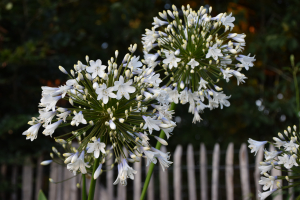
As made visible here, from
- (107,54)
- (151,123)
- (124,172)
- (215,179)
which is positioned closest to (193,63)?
(151,123)

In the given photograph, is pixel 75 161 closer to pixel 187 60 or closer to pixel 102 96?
pixel 102 96

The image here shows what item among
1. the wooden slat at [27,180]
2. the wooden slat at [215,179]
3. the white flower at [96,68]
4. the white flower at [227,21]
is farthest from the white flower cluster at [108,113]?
the wooden slat at [27,180]

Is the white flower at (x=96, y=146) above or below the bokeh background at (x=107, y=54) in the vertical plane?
below

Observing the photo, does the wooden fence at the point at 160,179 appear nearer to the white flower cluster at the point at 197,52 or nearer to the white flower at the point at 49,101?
the white flower cluster at the point at 197,52

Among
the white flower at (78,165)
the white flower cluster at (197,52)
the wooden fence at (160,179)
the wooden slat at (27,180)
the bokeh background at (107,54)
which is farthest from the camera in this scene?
the wooden slat at (27,180)

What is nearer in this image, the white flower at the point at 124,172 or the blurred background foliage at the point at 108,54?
the white flower at the point at 124,172

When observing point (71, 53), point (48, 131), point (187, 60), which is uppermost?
point (71, 53)

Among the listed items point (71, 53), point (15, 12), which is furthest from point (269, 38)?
point (15, 12)
